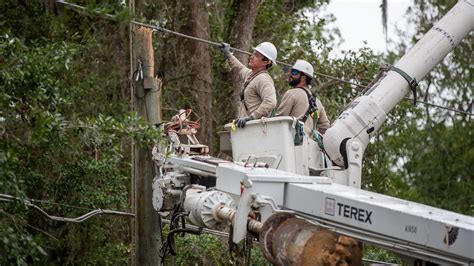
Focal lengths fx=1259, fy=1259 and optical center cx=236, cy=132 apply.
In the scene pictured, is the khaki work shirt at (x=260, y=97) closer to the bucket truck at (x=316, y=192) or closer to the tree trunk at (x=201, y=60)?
the bucket truck at (x=316, y=192)

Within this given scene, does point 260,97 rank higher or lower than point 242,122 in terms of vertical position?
higher

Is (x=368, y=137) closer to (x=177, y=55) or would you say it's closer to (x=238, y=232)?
(x=238, y=232)

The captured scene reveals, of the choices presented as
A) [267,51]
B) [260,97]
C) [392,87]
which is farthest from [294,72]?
[392,87]

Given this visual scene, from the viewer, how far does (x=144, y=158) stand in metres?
13.9

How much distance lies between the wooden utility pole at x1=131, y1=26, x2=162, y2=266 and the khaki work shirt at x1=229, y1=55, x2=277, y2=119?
1.00m

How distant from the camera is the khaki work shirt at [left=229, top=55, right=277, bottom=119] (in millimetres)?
13312

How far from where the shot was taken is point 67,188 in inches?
678

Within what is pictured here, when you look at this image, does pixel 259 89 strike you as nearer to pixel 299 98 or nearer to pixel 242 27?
pixel 299 98

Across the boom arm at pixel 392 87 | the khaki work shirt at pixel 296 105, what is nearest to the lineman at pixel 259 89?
the khaki work shirt at pixel 296 105

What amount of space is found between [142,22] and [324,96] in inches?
363

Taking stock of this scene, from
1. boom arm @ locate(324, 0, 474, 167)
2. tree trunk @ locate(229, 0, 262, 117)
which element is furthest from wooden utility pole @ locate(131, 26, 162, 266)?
tree trunk @ locate(229, 0, 262, 117)

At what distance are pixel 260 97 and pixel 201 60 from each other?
277 inches

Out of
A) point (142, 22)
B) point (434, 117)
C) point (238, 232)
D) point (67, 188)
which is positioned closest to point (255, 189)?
point (238, 232)

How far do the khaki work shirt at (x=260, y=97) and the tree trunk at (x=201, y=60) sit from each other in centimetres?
628
